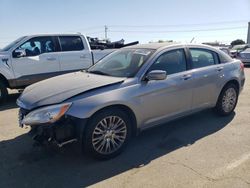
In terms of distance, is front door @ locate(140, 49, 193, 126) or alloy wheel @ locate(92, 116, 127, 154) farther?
front door @ locate(140, 49, 193, 126)

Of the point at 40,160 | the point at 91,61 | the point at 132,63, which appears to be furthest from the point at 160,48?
the point at 91,61

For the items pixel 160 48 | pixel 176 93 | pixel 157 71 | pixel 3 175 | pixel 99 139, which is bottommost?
pixel 3 175

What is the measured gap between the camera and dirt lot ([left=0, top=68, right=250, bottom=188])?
3535 mm

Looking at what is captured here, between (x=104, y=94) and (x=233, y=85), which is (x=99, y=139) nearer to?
(x=104, y=94)

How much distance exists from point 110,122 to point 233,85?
10.6 feet

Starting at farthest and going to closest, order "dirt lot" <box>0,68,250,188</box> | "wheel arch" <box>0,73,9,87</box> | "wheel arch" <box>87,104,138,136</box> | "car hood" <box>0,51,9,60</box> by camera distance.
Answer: "wheel arch" <box>0,73,9,87</box> < "car hood" <box>0,51,9,60</box> < "wheel arch" <box>87,104,138,136</box> < "dirt lot" <box>0,68,250,188</box>

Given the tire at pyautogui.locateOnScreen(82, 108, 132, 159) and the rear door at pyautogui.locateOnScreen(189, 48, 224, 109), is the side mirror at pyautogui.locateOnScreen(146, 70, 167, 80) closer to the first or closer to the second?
the tire at pyautogui.locateOnScreen(82, 108, 132, 159)

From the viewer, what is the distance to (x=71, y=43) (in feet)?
29.7

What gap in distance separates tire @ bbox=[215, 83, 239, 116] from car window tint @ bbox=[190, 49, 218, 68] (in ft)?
2.09

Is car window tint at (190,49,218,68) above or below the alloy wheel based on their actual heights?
above

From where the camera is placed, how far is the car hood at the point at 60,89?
12.9ft

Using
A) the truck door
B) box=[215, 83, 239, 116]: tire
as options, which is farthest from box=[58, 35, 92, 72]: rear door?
box=[215, 83, 239, 116]: tire

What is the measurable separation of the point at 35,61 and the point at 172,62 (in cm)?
483

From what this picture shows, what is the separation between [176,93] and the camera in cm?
481
